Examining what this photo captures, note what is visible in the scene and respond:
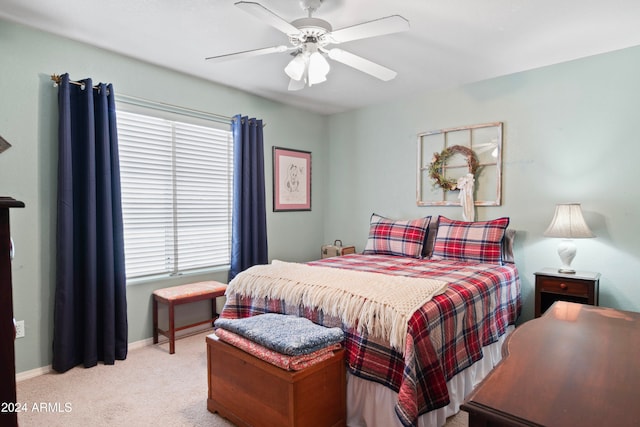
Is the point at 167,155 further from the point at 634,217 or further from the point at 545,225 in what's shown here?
the point at 634,217

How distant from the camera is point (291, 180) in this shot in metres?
4.44

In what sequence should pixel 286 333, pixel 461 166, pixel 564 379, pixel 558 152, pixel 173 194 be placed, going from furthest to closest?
pixel 461 166, pixel 173 194, pixel 558 152, pixel 286 333, pixel 564 379

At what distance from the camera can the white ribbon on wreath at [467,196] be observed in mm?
3586

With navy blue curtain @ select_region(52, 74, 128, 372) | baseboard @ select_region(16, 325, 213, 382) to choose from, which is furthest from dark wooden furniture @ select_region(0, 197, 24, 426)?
baseboard @ select_region(16, 325, 213, 382)

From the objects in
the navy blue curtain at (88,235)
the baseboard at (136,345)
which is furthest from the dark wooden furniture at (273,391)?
the baseboard at (136,345)

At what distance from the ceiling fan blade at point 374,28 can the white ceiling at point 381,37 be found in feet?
0.78

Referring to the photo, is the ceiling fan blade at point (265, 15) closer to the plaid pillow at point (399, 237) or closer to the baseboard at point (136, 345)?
the plaid pillow at point (399, 237)

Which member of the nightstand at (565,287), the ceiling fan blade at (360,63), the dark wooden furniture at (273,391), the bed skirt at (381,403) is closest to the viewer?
the dark wooden furniture at (273,391)

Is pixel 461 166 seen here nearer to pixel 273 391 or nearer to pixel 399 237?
pixel 399 237

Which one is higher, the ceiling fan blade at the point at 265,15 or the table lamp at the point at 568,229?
the ceiling fan blade at the point at 265,15

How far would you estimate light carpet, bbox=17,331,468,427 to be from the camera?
2064 millimetres

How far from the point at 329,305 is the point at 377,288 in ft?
0.93

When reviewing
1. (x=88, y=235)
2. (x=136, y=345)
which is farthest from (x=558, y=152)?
(x=136, y=345)

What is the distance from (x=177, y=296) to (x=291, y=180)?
1958 mm
